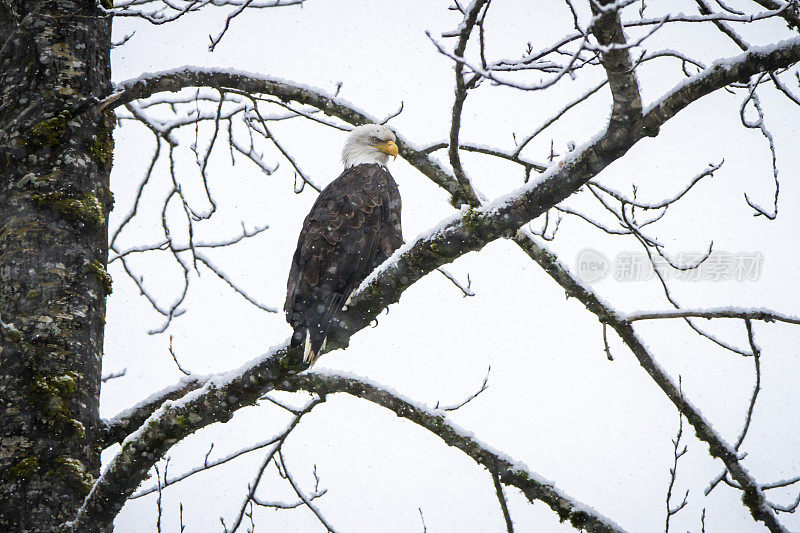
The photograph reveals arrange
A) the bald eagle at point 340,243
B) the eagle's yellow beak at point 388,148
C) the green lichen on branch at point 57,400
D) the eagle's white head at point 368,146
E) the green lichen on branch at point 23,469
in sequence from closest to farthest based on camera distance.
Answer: the green lichen on branch at point 23,469 < the green lichen on branch at point 57,400 < the bald eagle at point 340,243 < the eagle's yellow beak at point 388,148 < the eagle's white head at point 368,146

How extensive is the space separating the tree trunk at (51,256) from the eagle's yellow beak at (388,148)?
6.00 ft

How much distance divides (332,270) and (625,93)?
75.3 inches

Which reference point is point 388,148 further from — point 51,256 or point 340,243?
point 51,256

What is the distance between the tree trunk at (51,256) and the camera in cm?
262

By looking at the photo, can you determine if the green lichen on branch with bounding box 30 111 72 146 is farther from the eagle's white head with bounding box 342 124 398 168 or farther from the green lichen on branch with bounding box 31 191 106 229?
the eagle's white head with bounding box 342 124 398 168

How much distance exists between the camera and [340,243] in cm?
379

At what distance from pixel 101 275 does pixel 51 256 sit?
0.70ft

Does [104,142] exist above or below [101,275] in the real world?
above

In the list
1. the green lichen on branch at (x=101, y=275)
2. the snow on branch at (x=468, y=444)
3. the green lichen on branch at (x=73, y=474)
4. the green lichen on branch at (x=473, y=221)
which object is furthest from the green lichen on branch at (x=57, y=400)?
the green lichen on branch at (x=473, y=221)

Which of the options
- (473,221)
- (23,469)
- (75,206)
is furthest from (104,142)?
(473,221)

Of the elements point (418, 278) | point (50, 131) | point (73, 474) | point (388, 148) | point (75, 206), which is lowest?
point (73, 474)

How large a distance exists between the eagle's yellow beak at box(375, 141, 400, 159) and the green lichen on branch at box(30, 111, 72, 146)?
6.63 feet

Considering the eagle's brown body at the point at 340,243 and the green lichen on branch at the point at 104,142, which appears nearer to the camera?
the green lichen on branch at the point at 104,142

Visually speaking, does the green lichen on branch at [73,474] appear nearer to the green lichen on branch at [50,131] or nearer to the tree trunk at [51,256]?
the tree trunk at [51,256]
